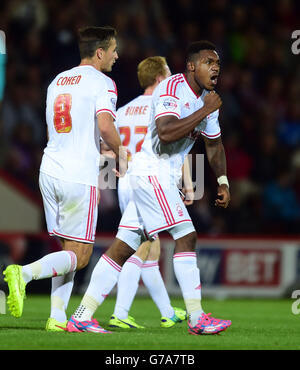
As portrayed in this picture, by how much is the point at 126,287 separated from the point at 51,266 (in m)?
1.32

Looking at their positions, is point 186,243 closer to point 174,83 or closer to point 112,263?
point 112,263

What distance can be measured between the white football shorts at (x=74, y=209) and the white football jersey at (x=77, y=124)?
0.18ft

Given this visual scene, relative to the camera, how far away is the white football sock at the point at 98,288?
656cm

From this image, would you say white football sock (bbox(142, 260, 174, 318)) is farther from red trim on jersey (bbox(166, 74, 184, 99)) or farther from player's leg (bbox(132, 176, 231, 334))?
red trim on jersey (bbox(166, 74, 184, 99))

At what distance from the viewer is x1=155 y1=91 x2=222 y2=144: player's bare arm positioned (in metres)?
6.32

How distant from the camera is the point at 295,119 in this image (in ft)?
48.8

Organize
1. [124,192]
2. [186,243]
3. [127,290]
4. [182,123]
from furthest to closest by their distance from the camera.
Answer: [124,192] → [127,290] → [186,243] → [182,123]

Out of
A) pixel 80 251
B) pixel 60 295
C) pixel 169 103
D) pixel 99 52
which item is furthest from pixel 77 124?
pixel 60 295

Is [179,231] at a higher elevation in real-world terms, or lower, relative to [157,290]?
higher

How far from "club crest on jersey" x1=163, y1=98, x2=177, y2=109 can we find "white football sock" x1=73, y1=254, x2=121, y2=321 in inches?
50.8

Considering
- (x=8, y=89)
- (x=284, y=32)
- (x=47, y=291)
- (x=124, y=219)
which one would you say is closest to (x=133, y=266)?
(x=124, y=219)

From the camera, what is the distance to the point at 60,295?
22.3 ft

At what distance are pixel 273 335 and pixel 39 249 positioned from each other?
5.87 metres

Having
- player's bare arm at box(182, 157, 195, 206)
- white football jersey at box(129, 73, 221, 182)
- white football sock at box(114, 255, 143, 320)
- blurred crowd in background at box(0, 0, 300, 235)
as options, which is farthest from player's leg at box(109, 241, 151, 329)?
blurred crowd in background at box(0, 0, 300, 235)
